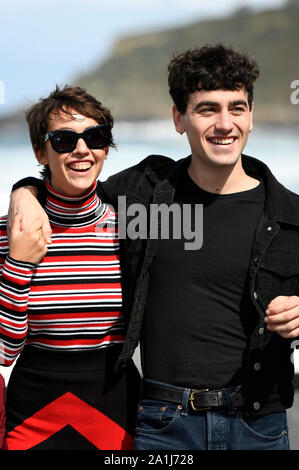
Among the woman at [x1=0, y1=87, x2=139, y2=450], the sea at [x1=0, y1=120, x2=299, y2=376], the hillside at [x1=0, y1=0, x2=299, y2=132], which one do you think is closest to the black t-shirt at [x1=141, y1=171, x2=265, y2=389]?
the woman at [x1=0, y1=87, x2=139, y2=450]

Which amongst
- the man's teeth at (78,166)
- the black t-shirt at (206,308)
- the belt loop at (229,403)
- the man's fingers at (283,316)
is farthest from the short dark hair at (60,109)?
the belt loop at (229,403)

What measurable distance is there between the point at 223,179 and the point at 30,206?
2.17ft

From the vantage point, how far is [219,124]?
208 cm

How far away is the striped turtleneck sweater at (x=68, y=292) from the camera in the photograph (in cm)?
203

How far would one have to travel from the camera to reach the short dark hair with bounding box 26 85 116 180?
84.5 inches

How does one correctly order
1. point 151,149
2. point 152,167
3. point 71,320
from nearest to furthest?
1. point 71,320
2. point 152,167
3. point 151,149

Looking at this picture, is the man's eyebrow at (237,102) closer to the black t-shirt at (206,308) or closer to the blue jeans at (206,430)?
the black t-shirt at (206,308)

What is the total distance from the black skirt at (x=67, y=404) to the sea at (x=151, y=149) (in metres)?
10.3

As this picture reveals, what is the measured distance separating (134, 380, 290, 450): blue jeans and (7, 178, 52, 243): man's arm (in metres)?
0.67

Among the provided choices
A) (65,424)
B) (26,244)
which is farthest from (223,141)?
(65,424)

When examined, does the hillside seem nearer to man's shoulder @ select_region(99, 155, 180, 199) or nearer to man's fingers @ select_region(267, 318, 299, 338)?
man's shoulder @ select_region(99, 155, 180, 199)

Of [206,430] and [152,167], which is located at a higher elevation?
[152,167]

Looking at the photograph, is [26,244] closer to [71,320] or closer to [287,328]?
[71,320]

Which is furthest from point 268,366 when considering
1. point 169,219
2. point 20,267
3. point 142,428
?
point 20,267
